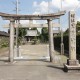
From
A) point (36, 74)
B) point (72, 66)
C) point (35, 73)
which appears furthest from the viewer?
point (72, 66)

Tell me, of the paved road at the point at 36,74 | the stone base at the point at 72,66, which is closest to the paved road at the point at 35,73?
the paved road at the point at 36,74

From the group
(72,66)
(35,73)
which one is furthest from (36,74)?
(72,66)

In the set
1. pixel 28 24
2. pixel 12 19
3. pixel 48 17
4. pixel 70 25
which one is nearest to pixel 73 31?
pixel 70 25

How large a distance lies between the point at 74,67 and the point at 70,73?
0.52 meters

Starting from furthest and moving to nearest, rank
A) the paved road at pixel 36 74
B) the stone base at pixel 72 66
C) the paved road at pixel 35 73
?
the stone base at pixel 72 66, the paved road at pixel 35 73, the paved road at pixel 36 74

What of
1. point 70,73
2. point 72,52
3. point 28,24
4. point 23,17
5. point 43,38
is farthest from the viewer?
point 43,38

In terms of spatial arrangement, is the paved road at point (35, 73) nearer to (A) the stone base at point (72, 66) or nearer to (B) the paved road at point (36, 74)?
(B) the paved road at point (36, 74)

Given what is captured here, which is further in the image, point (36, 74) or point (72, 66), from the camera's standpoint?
point (72, 66)

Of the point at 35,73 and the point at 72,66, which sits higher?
the point at 72,66

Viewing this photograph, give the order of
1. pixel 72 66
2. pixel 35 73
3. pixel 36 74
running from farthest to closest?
pixel 72 66 < pixel 35 73 < pixel 36 74

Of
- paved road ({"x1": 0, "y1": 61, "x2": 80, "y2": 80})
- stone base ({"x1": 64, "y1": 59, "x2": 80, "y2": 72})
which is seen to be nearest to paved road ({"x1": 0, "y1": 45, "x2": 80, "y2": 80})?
paved road ({"x1": 0, "y1": 61, "x2": 80, "y2": 80})

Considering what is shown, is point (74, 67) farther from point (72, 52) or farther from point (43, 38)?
point (43, 38)

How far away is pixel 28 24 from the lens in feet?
70.0

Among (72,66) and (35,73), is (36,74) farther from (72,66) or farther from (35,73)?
(72,66)
